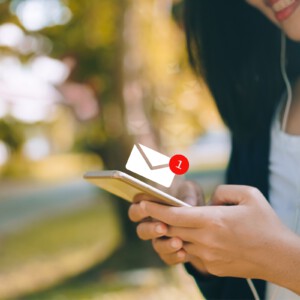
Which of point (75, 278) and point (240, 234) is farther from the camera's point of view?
point (75, 278)

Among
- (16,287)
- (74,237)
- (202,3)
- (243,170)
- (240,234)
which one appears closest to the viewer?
(240,234)

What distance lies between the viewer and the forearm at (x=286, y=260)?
1136 millimetres

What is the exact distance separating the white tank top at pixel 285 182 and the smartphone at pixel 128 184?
317 millimetres

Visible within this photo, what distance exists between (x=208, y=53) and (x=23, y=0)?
13.3 feet

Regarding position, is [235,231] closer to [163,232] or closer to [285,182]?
[163,232]

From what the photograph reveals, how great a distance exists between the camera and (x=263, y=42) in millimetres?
1693

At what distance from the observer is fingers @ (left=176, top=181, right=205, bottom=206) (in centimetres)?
142

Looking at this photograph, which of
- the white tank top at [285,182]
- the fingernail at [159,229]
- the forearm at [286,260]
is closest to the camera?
the forearm at [286,260]

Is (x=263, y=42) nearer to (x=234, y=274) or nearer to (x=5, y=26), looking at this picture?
(x=234, y=274)

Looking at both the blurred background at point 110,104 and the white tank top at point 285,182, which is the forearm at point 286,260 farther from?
the blurred background at point 110,104

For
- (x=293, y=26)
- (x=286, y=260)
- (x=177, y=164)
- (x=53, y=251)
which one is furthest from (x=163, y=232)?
(x=53, y=251)

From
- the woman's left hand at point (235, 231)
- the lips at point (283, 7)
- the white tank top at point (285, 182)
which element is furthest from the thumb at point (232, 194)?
the lips at point (283, 7)

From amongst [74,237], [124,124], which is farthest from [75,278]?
[74,237]

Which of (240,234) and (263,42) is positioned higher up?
(263,42)
